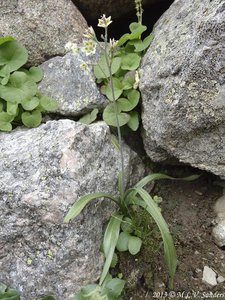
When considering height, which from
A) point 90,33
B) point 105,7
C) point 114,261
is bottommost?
point 114,261

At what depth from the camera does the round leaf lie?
7.92ft

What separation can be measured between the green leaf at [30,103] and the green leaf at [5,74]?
21 centimetres

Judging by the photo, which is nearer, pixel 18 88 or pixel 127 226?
pixel 127 226

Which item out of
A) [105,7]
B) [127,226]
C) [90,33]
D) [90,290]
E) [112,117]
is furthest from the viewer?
[105,7]

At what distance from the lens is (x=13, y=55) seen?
2.95m

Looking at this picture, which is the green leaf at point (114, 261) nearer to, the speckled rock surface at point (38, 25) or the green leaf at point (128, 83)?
the green leaf at point (128, 83)

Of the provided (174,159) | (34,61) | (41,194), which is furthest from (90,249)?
(34,61)

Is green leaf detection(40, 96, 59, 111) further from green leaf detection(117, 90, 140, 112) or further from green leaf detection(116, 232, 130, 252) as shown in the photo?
green leaf detection(116, 232, 130, 252)

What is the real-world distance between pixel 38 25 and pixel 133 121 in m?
1.12

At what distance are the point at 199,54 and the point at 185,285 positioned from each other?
1455 mm

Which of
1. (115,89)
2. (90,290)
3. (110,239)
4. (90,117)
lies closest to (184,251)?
(110,239)

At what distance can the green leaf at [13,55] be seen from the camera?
2.92 meters

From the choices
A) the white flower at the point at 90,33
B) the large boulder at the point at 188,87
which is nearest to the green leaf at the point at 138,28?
the large boulder at the point at 188,87

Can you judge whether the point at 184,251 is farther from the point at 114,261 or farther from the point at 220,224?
the point at 114,261
